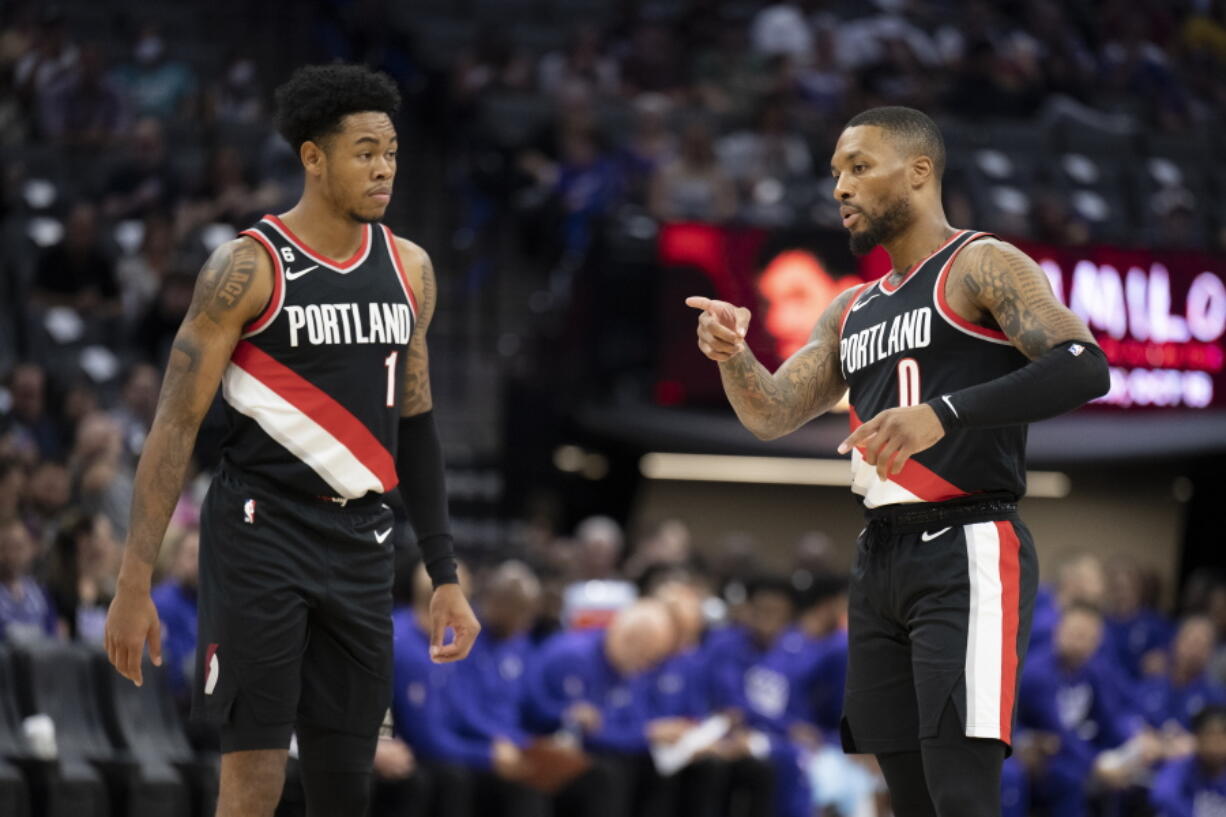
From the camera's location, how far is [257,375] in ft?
15.7

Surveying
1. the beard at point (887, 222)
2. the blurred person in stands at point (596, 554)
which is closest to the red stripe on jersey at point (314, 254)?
the beard at point (887, 222)

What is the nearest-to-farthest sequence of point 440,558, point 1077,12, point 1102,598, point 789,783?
point 440,558 → point 789,783 → point 1102,598 → point 1077,12

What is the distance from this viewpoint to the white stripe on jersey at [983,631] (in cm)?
454

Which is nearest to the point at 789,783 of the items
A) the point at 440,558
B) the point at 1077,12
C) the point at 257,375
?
the point at 440,558

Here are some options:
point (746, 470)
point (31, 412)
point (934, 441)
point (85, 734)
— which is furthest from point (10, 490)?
point (746, 470)

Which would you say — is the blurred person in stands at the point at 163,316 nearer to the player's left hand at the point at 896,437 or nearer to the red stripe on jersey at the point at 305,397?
the red stripe on jersey at the point at 305,397

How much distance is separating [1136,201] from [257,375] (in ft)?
40.7

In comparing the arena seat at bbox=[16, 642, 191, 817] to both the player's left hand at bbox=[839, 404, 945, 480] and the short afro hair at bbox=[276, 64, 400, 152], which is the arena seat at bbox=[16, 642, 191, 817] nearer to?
the short afro hair at bbox=[276, 64, 400, 152]

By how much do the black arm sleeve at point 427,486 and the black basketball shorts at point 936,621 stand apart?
3.66 feet

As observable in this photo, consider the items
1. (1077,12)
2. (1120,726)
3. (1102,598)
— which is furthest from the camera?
(1077,12)

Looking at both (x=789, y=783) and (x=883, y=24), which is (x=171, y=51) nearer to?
(x=883, y=24)

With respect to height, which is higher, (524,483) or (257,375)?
(257,375)

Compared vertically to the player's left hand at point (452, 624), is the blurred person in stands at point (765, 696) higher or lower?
lower

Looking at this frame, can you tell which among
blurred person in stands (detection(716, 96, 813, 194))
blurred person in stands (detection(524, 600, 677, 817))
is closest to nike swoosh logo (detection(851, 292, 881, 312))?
blurred person in stands (detection(524, 600, 677, 817))
